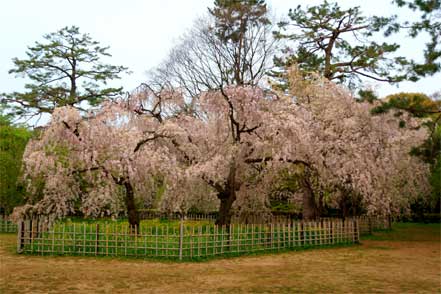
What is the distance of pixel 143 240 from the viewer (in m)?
13.3

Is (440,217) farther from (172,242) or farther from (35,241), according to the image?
(35,241)

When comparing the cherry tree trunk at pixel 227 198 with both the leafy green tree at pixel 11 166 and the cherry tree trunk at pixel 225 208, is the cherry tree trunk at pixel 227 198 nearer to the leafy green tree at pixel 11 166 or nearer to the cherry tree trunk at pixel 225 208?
the cherry tree trunk at pixel 225 208

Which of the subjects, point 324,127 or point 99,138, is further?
point 324,127

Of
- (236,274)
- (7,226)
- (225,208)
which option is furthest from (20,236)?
(7,226)

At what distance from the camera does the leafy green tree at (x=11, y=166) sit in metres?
21.9

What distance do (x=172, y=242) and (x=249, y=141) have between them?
4783mm

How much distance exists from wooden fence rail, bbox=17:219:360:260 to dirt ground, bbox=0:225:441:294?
0.60 metres

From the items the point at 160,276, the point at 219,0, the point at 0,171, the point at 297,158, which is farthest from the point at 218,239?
the point at 219,0

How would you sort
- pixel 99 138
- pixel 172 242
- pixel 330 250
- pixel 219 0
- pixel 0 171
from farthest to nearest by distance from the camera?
1. pixel 219 0
2. pixel 0 171
3. pixel 330 250
4. pixel 99 138
5. pixel 172 242

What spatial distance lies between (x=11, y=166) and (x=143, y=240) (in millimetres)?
12097

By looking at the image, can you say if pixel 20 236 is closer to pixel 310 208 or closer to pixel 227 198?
pixel 227 198

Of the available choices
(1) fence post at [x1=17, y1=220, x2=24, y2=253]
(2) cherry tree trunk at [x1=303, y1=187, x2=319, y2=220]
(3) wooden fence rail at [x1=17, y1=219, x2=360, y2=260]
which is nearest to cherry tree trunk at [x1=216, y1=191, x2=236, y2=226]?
(3) wooden fence rail at [x1=17, y1=219, x2=360, y2=260]

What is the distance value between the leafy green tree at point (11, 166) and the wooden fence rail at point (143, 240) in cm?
874

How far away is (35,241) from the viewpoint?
13.9 m
